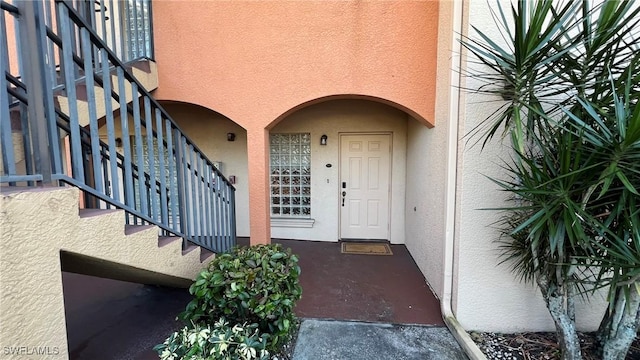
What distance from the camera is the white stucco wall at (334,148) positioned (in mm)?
5277

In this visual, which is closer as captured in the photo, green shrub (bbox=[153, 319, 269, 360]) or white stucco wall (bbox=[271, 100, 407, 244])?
green shrub (bbox=[153, 319, 269, 360])

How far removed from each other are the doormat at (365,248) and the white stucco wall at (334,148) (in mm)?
309

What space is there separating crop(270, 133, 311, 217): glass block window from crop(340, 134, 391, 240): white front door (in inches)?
27.6

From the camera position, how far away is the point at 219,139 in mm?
5543

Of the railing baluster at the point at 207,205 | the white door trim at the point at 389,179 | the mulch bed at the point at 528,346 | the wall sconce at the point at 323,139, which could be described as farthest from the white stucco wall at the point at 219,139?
the mulch bed at the point at 528,346

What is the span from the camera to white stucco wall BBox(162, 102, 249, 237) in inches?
215

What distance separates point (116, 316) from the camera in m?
3.09

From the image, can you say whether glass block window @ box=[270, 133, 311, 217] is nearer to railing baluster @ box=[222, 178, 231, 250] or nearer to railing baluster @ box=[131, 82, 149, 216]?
railing baluster @ box=[222, 178, 231, 250]

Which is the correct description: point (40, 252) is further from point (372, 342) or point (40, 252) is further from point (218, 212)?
point (372, 342)

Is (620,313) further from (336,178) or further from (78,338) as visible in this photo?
(78,338)

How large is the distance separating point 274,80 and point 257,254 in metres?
2.34

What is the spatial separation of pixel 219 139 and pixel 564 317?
5.49 metres

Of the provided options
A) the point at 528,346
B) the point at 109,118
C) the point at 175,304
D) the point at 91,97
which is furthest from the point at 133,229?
the point at 528,346

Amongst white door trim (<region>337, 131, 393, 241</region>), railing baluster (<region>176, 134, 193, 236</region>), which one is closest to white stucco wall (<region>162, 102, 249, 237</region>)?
white door trim (<region>337, 131, 393, 241</region>)
